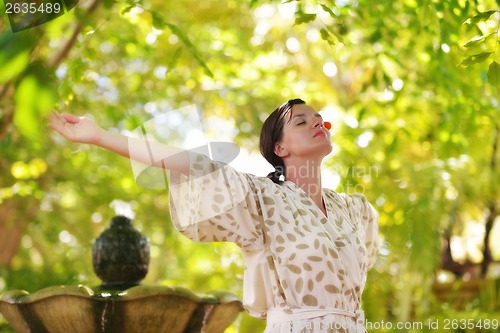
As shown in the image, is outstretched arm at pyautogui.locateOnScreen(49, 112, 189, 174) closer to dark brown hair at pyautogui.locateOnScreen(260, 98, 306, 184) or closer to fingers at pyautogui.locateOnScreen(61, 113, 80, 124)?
fingers at pyautogui.locateOnScreen(61, 113, 80, 124)

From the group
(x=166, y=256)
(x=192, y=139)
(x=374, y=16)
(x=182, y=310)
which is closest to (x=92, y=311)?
(x=182, y=310)

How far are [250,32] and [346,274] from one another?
21.5 feet

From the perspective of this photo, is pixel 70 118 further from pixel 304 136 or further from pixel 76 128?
pixel 304 136

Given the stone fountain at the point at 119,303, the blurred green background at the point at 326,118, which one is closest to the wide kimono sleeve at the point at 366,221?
the stone fountain at the point at 119,303

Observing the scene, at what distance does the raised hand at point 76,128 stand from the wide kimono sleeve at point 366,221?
107cm

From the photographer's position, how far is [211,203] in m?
2.34

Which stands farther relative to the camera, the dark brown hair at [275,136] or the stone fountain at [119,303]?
the stone fountain at [119,303]

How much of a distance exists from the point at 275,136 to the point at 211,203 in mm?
448

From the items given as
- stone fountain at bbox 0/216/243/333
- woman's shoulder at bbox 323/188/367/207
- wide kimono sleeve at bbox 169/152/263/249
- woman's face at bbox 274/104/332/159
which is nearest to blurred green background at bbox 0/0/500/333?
stone fountain at bbox 0/216/243/333

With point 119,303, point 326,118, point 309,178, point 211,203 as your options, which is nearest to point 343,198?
point 309,178

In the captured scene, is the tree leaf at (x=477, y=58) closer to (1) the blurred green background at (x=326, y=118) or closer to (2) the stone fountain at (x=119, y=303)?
(1) the blurred green background at (x=326, y=118)

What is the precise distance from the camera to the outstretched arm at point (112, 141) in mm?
2211

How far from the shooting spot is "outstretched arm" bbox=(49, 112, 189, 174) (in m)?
2.21

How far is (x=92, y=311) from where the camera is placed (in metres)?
2.81
